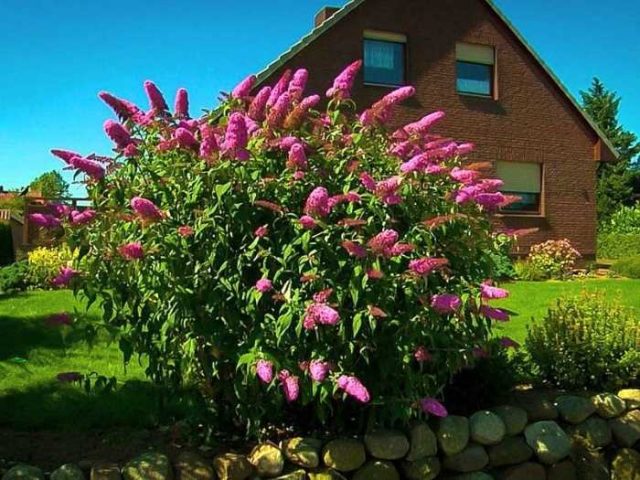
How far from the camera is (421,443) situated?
393 cm

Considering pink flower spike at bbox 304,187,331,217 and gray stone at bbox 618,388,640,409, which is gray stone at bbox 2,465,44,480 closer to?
pink flower spike at bbox 304,187,331,217

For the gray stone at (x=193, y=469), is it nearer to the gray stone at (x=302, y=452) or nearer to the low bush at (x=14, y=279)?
the gray stone at (x=302, y=452)

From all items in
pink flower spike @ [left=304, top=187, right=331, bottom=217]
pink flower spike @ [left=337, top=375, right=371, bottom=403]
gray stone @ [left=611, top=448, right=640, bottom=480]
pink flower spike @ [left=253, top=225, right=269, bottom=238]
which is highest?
pink flower spike @ [left=304, top=187, right=331, bottom=217]

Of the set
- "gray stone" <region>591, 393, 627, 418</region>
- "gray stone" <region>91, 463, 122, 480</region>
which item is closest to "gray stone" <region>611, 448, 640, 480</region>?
"gray stone" <region>591, 393, 627, 418</region>

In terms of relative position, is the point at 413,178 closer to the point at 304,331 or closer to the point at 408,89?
the point at 408,89

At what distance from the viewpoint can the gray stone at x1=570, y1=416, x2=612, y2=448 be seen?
15.1 feet

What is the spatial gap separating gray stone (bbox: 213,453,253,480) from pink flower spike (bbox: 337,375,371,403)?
2.16 feet

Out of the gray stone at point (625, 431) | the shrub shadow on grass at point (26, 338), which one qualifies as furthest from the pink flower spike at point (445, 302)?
the shrub shadow on grass at point (26, 338)

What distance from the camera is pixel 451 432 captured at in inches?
159

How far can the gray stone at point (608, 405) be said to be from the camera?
4.70 metres

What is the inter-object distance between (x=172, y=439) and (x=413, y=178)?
2.00 m

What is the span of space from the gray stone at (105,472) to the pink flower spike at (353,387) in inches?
45.5

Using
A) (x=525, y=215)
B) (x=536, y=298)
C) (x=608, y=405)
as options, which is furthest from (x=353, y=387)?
(x=525, y=215)

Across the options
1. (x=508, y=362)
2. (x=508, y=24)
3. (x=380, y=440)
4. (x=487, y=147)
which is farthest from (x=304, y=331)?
(x=508, y=24)
